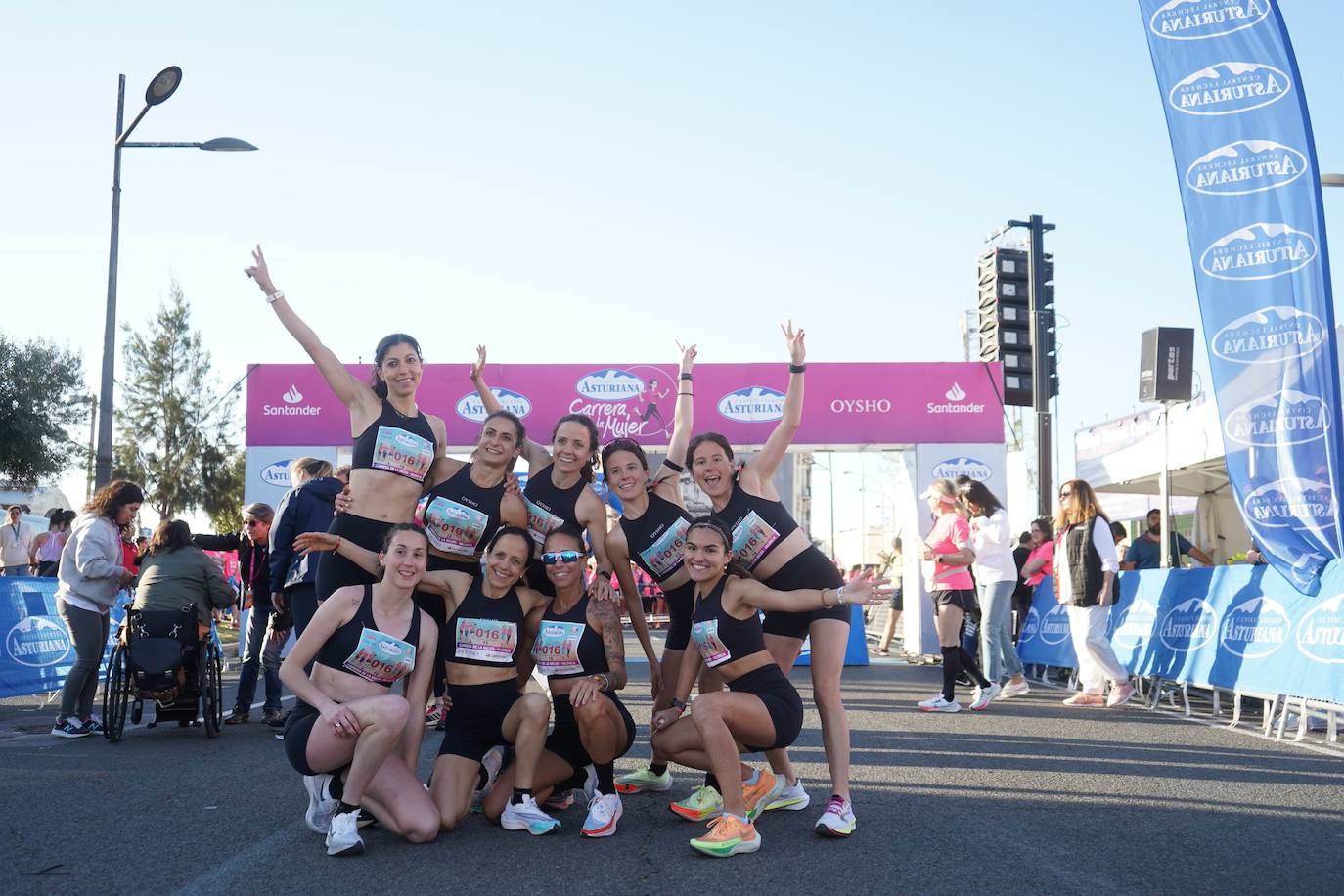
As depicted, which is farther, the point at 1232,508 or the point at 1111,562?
the point at 1232,508

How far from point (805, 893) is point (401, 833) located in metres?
1.63

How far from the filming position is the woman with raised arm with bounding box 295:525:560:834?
4379 mm

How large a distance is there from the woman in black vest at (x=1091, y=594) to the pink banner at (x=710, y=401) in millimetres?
6495

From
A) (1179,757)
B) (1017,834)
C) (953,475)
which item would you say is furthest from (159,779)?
(953,475)

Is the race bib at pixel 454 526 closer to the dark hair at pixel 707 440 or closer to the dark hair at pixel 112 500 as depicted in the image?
the dark hair at pixel 707 440

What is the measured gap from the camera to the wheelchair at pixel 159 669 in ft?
22.4

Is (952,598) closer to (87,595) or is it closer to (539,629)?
(539,629)

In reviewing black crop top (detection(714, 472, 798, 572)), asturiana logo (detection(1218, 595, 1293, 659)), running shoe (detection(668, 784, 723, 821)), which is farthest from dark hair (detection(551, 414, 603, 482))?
asturiana logo (detection(1218, 595, 1293, 659))

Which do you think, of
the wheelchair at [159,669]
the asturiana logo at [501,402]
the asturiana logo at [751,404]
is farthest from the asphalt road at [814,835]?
the asturiana logo at [751,404]

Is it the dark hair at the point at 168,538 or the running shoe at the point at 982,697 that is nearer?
the dark hair at the point at 168,538

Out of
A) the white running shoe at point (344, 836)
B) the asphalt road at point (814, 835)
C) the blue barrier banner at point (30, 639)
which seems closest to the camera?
the asphalt road at point (814, 835)

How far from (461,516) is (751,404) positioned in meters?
10.9

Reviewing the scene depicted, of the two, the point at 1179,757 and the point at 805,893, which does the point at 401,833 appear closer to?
the point at 805,893

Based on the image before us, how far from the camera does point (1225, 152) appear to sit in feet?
26.2
